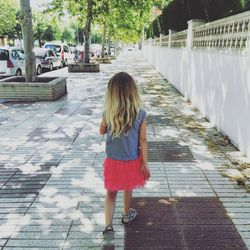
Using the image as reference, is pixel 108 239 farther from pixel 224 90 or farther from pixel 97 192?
pixel 224 90

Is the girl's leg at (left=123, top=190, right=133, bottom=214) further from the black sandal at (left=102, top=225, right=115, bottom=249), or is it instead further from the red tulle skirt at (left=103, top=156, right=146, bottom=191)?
the black sandal at (left=102, top=225, right=115, bottom=249)

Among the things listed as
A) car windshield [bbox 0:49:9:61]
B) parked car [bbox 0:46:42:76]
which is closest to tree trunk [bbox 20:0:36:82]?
parked car [bbox 0:46:42:76]

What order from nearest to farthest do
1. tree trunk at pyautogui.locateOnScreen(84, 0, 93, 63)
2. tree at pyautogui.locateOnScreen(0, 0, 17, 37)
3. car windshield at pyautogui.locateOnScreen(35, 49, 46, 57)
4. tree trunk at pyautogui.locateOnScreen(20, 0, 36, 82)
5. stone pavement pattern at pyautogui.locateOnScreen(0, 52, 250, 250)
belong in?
stone pavement pattern at pyautogui.locateOnScreen(0, 52, 250, 250) < tree trunk at pyautogui.locateOnScreen(20, 0, 36, 82) < tree trunk at pyautogui.locateOnScreen(84, 0, 93, 63) < car windshield at pyautogui.locateOnScreen(35, 49, 46, 57) < tree at pyautogui.locateOnScreen(0, 0, 17, 37)

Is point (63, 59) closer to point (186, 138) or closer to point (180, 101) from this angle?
point (180, 101)

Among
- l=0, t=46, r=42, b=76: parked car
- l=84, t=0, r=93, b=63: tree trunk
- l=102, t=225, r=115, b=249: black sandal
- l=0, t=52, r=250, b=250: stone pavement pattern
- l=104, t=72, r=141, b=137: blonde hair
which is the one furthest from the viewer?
l=84, t=0, r=93, b=63: tree trunk

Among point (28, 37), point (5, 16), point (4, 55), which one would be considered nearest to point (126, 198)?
point (28, 37)

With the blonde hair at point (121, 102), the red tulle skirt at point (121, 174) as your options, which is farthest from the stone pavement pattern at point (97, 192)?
the blonde hair at point (121, 102)

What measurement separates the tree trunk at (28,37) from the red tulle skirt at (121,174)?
29.8 ft

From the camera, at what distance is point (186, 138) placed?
7199 mm

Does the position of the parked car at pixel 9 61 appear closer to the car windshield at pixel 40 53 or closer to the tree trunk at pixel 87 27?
the car windshield at pixel 40 53

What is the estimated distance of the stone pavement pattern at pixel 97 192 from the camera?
11.8 ft

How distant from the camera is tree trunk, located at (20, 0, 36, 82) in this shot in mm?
11242

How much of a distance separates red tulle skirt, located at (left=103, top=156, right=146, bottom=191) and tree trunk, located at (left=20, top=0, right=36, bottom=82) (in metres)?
9.07

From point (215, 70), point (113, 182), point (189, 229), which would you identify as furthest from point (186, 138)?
point (113, 182)
